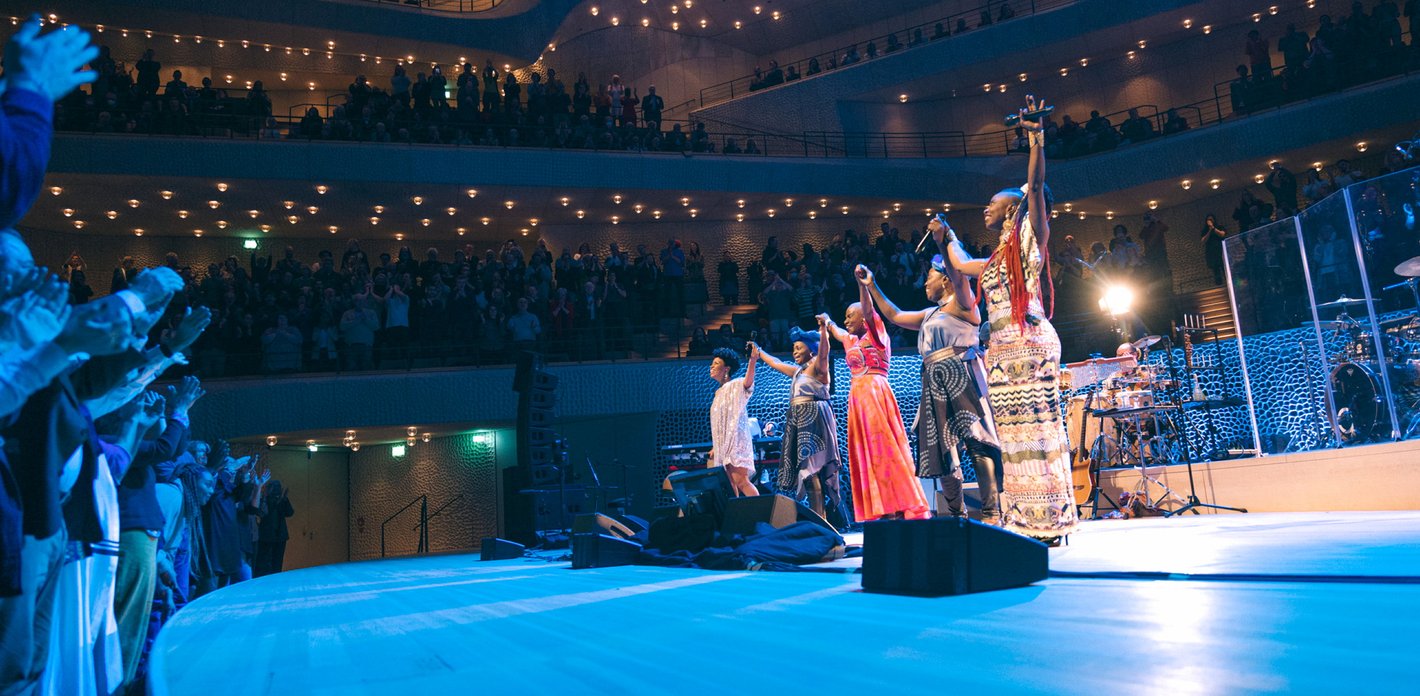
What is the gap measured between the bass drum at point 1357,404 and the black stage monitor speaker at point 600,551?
4.84m

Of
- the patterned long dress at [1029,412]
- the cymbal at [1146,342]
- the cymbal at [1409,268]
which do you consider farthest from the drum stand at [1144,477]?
the patterned long dress at [1029,412]

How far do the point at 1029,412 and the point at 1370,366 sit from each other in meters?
3.53

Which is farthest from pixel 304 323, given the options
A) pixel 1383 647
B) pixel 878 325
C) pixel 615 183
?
pixel 1383 647

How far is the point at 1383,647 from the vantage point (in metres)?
1.38

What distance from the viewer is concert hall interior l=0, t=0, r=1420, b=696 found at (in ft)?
5.70

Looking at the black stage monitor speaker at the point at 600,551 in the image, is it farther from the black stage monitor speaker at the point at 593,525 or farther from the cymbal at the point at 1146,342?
the cymbal at the point at 1146,342

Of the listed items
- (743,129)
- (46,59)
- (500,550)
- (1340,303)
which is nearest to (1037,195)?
(46,59)

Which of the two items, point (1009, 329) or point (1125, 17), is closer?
point (1009, 329)

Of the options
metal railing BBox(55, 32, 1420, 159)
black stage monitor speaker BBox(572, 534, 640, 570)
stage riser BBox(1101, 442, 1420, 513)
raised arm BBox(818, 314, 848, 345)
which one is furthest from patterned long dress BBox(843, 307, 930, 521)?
metal railing BBox(55, 32, 1420, 159)

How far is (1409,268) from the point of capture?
5.80 m

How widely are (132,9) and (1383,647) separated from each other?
63.6 feet

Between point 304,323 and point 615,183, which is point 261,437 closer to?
point 304,323

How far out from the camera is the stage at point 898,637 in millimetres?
1375

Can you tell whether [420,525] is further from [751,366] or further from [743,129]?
[751,366]
